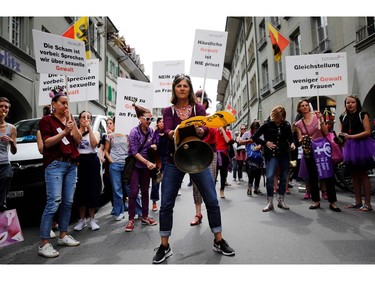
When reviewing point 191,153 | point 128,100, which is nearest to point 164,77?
point 128,100

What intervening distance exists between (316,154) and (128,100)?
3.68m

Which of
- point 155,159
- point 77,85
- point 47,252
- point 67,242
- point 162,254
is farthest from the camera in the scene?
point 77,85

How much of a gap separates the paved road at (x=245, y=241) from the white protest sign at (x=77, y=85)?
2.70 metres

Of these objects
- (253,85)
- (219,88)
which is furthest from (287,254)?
(219,88)

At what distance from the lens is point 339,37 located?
1159 cm

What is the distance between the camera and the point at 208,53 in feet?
15.8

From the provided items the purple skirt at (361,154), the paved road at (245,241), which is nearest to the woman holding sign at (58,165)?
the paved road at (245,241)

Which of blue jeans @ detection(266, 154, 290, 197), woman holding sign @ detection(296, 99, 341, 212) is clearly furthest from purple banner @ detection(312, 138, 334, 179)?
blue jeans @ detection(266, 154, 290, 197)

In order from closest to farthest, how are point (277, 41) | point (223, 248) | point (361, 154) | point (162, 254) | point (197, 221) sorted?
point (162, 254), point (223, 248), point (197, 221), point (361, 154), point (277, 41)

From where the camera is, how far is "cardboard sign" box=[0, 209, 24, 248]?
351 centimetres

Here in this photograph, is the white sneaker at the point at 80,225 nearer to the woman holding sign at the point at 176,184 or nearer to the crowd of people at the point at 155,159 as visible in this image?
the crowd of people at the point at 155,159

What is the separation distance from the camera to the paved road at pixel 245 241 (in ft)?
9.71

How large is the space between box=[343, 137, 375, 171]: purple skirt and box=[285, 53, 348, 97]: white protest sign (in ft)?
3.21

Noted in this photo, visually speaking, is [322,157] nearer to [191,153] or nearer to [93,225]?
[191,153]
